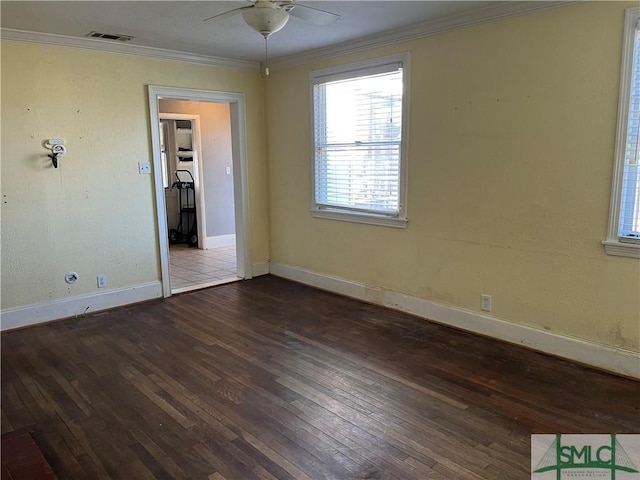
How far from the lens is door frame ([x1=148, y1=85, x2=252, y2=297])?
461cm

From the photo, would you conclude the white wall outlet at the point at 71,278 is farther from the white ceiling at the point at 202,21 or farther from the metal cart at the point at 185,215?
the metal cart at the point at 185,215

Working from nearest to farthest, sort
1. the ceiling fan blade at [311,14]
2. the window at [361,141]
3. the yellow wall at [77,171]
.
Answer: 1. the ceiling fan blade at [311,14]
2. the yellow wall at [77,171]
3. the window at [361,141]

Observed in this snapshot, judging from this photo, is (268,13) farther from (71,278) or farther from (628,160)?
(71,278)

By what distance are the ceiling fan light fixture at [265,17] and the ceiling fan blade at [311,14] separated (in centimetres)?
18

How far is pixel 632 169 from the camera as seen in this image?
2.89 metres

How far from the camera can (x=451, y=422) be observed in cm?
255

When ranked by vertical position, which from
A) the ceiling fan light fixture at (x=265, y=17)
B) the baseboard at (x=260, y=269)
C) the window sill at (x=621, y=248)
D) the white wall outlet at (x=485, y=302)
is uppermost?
the ceiling fan light fixture at (x=265, y=17)

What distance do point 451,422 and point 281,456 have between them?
957mm

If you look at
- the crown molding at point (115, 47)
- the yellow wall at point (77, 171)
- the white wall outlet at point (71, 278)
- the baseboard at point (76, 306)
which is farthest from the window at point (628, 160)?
the white wall outlet at point (71, 278)

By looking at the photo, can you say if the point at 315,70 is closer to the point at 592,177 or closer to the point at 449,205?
the point at 449,205

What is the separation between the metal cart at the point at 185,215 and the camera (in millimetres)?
7832

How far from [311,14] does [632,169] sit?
2214mm

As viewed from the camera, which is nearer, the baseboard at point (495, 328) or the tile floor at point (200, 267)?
the baseboard at point (495, 328)

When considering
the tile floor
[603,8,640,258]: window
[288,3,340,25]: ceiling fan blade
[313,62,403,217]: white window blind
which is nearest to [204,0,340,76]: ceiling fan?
[288,3,340,25]: ceiling fan blade
